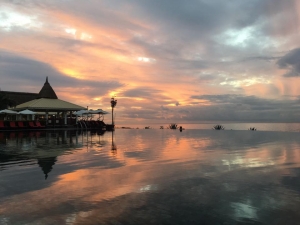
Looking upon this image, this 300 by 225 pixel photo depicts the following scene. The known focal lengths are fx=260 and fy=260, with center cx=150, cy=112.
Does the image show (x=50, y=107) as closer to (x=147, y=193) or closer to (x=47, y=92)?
(x=47, y=92)

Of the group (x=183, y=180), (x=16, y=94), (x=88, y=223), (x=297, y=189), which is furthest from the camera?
(x=16, y=94)

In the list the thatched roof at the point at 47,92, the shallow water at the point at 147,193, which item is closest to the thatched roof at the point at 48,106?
the thatched roof at the point at 47,92

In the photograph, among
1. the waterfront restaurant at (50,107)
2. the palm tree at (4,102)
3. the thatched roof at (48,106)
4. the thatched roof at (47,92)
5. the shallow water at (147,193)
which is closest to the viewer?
the shallow water at (147,193)

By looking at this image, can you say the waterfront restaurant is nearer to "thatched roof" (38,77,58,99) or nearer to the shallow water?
"thatched roof" (38,77,58,99)

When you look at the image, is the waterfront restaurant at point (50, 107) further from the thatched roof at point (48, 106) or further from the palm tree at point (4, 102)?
the palm tree at point (4, 102)

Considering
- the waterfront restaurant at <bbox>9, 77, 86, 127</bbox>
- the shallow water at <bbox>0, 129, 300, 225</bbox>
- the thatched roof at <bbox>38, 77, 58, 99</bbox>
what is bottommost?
the shallow water at <bbox>0, 129, 300, 225</bbox>

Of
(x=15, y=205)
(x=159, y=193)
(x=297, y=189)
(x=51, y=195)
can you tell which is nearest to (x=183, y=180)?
(x=159, y=193)

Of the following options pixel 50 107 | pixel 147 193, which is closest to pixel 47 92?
pixel 50 107

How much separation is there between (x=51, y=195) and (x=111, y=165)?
383 cm

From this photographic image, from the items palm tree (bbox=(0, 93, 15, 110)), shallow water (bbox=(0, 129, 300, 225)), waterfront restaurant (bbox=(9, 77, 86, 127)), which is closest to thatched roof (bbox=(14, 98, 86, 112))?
waterfront restaurant (bbox=(9, 77, 86, 127))

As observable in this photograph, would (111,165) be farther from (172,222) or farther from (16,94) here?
(16,94)

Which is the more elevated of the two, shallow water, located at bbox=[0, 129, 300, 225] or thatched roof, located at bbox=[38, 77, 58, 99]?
thatched roof, located at bbox=[38, 77, 58, 99]

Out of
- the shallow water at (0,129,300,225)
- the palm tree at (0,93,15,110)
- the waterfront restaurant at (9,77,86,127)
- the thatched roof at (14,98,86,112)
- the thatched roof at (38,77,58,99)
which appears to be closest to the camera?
the shallow water at (0,129,300,225)

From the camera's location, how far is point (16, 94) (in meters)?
51.9
